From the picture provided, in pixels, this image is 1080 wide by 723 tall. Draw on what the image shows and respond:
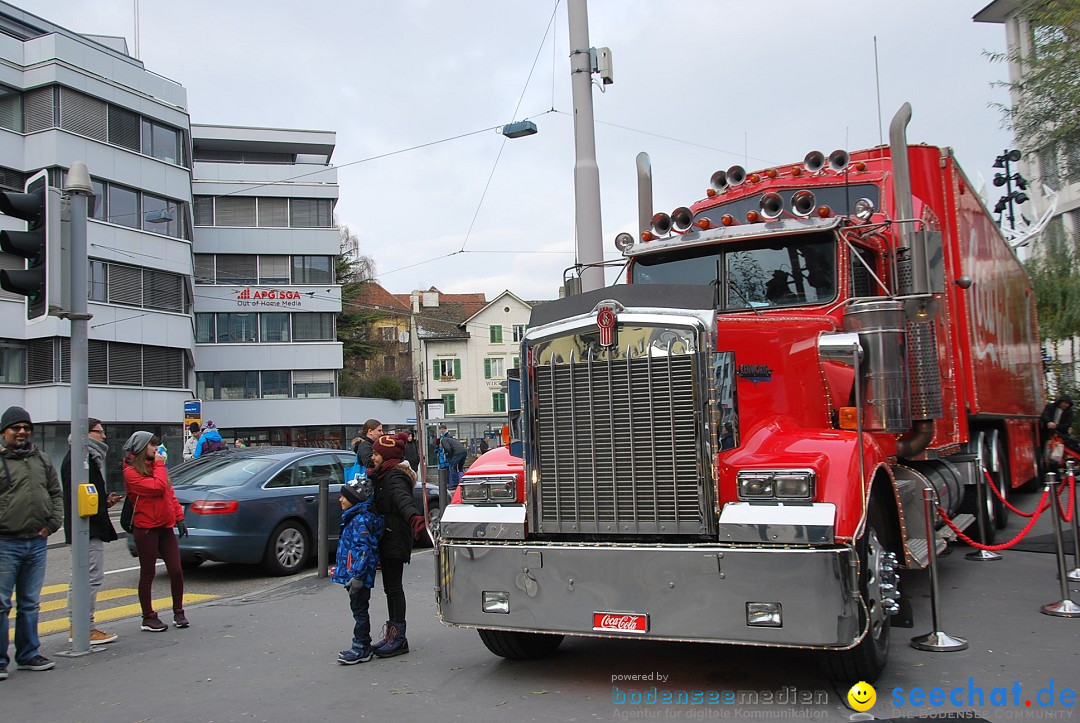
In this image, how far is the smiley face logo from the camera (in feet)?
16.5

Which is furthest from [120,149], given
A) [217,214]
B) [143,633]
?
[143,633]

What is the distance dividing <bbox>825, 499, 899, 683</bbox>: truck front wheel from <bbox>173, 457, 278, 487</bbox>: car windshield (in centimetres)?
777

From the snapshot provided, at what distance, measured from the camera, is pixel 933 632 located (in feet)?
21.1

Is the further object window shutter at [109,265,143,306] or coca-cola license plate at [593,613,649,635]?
window shutter at [109,265,143,306]

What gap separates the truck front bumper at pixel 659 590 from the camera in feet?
15.6

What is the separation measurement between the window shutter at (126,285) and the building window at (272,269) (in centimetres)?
1057

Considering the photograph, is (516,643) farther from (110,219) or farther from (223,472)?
(110,219)

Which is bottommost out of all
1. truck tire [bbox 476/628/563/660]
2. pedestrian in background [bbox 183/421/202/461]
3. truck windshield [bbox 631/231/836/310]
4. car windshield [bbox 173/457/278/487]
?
truck tire [bbox 476/628/563/660]

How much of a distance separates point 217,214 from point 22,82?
13.9m

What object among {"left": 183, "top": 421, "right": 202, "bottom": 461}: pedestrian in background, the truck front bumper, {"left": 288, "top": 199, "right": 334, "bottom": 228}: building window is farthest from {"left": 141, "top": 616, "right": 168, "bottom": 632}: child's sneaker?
{"left": 288, "top": 199, "right": 334, "bottom": 228}: building window

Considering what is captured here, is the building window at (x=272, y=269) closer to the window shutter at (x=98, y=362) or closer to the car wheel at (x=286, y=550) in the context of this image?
the window shutter at (x=98, y=362)

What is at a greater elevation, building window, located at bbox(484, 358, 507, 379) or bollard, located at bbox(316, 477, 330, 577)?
building window, located at bbox(484, 358, 507, 379)

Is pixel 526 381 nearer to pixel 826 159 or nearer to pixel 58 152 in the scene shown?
pixel 826 159

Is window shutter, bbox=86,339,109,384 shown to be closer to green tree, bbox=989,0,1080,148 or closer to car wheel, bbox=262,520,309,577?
car wheel, bbox=262,520,309,577
